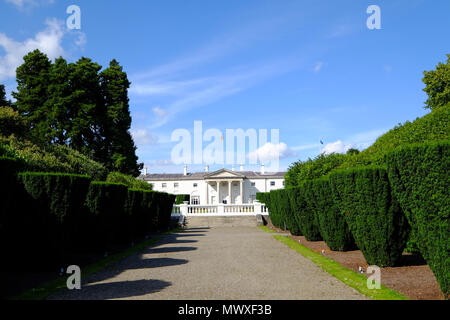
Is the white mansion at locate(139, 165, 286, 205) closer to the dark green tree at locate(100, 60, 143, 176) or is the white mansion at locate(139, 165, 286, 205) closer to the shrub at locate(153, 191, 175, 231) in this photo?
the dark green tree at locate(100, 60, 143, 176)

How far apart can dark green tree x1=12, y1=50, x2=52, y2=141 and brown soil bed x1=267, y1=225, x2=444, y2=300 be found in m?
29.5

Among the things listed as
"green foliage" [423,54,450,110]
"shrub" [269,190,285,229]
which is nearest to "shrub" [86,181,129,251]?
"shrub" [269,190,285,229]

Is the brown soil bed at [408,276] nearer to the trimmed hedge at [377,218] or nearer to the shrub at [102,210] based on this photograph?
the trimmed hedge at [377,218]

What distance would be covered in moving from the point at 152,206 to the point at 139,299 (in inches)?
666

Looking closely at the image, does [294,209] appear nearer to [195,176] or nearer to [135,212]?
[135,212]

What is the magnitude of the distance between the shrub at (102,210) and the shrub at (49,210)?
2.95 meters

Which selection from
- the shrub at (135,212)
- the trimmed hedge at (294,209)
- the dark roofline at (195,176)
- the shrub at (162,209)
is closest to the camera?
the shrub at (135,212)

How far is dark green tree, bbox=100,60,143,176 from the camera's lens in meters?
38.0

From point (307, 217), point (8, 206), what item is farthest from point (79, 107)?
point (8, 206)

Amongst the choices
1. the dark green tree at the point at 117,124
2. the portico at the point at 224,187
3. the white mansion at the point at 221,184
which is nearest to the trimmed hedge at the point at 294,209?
the dark green tree at the point at 117,124

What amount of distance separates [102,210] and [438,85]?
35.0 metres

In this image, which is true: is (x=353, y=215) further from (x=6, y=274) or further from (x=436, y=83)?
(x=436, y=83)

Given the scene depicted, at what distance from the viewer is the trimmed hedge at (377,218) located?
33.1 ft

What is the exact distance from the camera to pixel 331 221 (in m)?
14.2
